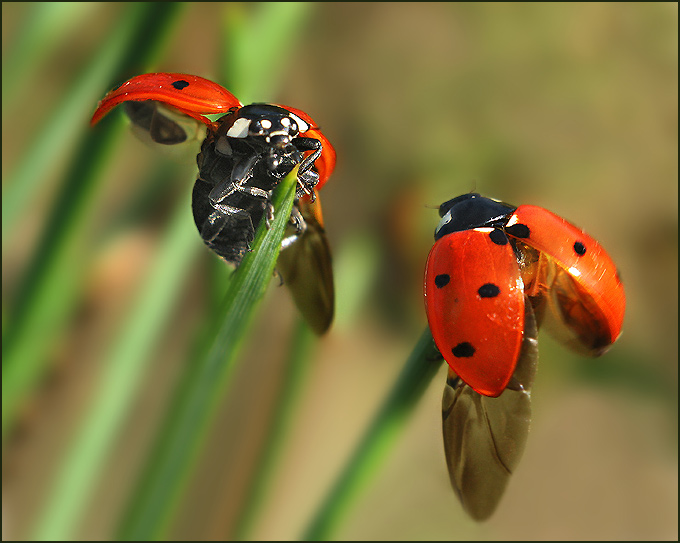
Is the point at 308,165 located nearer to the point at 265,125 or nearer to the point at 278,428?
the point at 265,125

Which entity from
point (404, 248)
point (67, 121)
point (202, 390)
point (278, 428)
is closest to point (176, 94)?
point (202, 390)

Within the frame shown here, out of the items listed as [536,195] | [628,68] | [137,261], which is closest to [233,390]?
[137,261]

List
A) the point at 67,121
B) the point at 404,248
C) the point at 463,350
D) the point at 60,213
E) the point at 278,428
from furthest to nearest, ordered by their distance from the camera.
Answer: the point at 404,248
the point at 278,428
the point at 67,121
the point at 60,213
the point at 463,350

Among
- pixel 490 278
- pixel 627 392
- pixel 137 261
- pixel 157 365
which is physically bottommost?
pixel 157 365

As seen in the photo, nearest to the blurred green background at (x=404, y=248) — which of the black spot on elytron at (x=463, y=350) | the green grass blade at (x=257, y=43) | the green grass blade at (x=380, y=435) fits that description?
the green grass blade at (x=257, y=43)

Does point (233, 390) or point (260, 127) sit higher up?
point (260, 127)

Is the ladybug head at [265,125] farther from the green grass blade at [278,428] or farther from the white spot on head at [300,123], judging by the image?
the green grass blade at [278,428]

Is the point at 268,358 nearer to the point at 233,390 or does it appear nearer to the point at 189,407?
the point at 233,390
